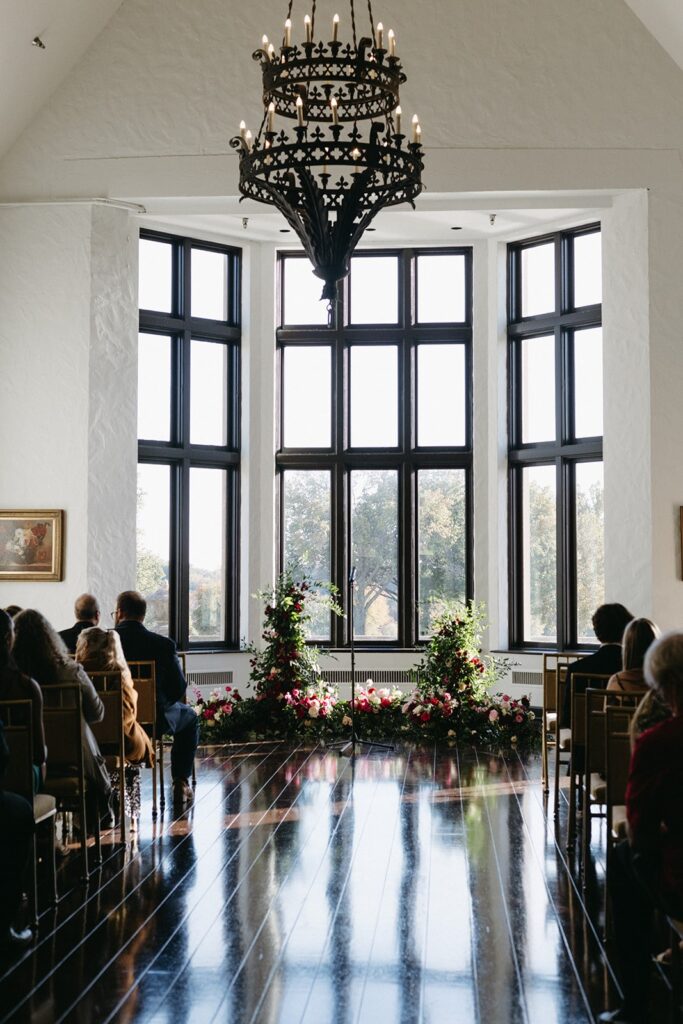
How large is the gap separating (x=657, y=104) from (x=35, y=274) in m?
5.67

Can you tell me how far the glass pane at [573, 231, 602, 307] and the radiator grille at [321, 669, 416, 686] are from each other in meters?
4.14

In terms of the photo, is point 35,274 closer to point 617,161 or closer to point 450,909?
point 617,161

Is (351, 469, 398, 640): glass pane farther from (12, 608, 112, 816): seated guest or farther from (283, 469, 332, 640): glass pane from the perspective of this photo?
(12, 608, 112, 816): seated guest

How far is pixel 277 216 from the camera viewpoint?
35.3 ft

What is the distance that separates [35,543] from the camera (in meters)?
9.91

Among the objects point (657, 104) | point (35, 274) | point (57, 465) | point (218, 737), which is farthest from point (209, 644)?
point (657, 104)

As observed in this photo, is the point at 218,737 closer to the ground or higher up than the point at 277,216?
closer to the ground

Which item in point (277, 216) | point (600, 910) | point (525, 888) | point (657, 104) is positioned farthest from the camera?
→ point (277, 216)

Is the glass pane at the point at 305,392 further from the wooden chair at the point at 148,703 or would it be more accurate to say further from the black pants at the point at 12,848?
the black pants at the point at 12,848

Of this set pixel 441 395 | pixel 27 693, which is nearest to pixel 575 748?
pixel 27 693

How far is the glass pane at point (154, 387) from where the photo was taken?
1127cm

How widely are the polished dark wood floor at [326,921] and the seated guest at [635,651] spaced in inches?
38.0

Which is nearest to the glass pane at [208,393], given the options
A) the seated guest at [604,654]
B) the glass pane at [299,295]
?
the glass pane at [299,295]

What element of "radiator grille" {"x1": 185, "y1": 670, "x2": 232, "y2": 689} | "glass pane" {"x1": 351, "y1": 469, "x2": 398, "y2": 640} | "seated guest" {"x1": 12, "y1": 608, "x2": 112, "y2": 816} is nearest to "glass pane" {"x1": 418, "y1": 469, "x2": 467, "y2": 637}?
"glass pane" {"x1": 351, "y1": 469, "x2": 398, "y2": 640}
